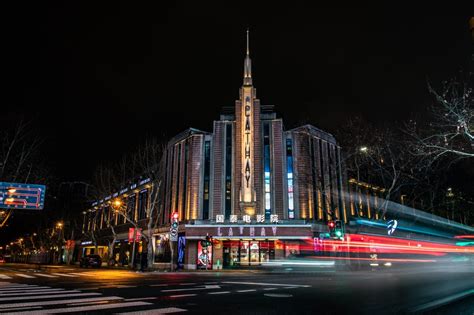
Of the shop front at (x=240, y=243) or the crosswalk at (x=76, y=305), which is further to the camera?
the shop front at (x=240, y=243)

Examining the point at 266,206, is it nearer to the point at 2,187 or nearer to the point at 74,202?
A: the point at 2,187

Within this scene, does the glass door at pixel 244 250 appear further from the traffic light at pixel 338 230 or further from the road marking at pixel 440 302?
the road marking at pixel 440 302

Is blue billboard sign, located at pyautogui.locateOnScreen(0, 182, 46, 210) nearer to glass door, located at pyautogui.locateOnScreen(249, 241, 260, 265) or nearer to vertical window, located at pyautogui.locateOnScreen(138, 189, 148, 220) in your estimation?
glass door, located at pyautogui.locateOnScreen(249, 241, 260, 265)

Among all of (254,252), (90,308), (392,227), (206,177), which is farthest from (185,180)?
(90,308)

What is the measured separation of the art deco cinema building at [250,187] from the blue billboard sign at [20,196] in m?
16.4

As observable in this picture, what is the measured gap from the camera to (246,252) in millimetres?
37594

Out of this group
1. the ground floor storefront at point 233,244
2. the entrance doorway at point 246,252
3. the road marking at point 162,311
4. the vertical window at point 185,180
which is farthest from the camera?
the vertical window at point 185,180

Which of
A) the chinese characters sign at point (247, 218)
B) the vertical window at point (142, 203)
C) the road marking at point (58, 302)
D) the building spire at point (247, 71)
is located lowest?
the road marking at point (58, 302)

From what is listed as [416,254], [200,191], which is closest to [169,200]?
[200,191]

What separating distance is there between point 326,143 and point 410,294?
33.5 m

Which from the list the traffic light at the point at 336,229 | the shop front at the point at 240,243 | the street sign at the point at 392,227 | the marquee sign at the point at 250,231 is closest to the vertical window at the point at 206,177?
the shop front at the point at 240,243

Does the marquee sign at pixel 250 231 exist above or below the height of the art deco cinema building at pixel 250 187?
below

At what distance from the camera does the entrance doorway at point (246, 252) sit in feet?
121

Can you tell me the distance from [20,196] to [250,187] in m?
22.0
